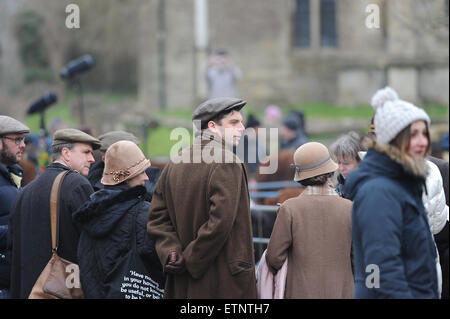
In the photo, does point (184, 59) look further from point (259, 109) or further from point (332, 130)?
point (332, 130)

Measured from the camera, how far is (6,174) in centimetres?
609

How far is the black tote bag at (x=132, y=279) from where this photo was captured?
5066 millimetres

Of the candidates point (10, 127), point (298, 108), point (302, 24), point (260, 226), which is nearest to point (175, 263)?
point (10, 127)

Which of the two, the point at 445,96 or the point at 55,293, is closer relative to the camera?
the point at 55,293

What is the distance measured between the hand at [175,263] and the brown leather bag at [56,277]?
0.71 metres

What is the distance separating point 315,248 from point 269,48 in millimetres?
20940

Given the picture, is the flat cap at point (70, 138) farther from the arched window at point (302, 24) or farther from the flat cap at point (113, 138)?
the arched window at point (302, 24)

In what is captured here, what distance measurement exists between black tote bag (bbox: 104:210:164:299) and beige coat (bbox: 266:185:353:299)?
0.80m

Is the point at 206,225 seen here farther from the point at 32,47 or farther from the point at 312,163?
the point at 32,47

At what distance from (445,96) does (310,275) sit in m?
18.9

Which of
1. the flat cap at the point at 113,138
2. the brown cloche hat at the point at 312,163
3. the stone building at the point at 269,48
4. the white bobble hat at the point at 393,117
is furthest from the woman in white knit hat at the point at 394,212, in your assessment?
the stone building at the point at 269,48
